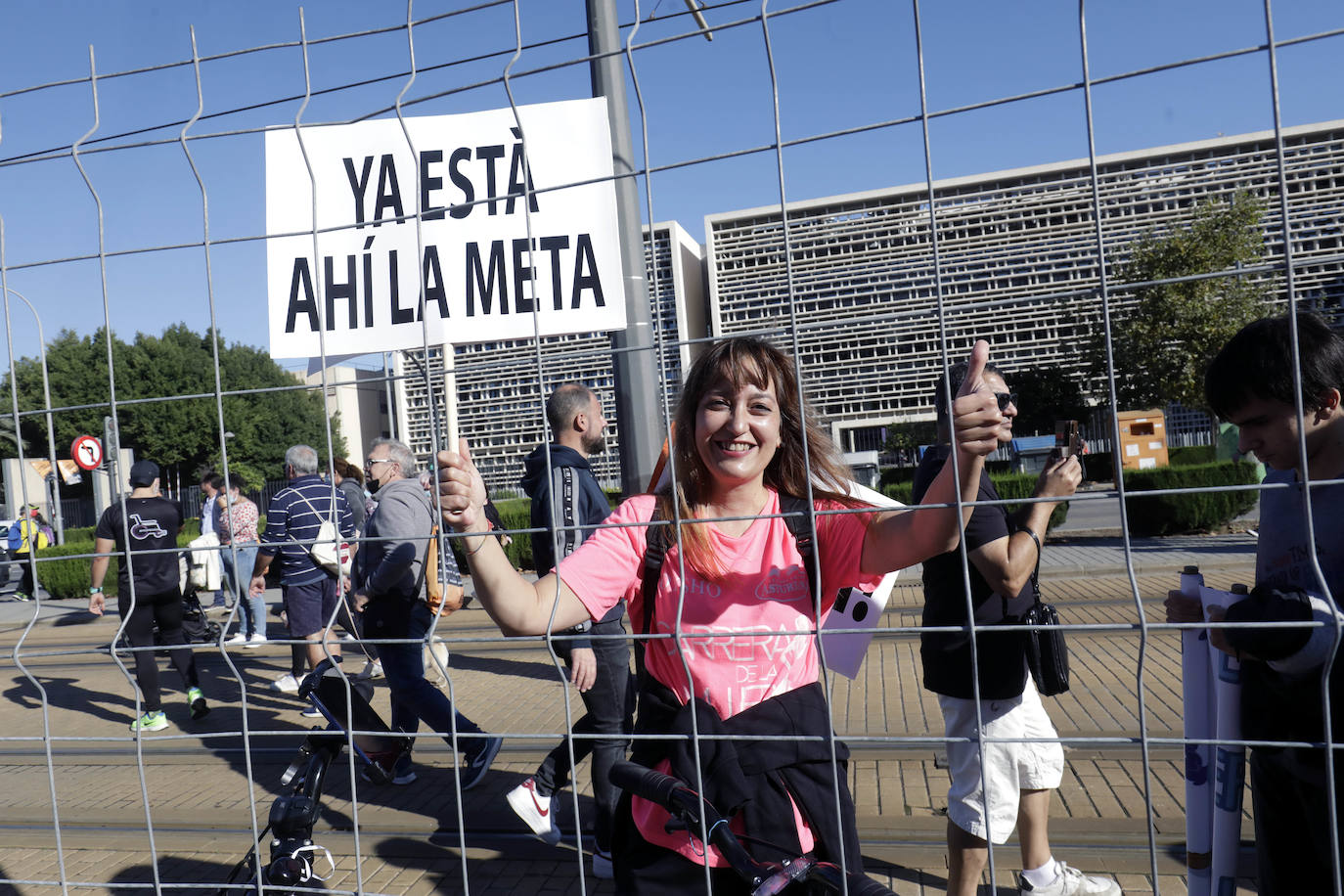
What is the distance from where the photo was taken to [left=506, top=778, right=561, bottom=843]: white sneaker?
3771 mm

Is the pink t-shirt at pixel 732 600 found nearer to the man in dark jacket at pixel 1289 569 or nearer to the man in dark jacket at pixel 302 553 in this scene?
the man in dark jacket at pixel 1289 569

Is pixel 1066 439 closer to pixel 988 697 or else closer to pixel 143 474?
pixel 988 697

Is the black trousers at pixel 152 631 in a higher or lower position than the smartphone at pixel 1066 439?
lower

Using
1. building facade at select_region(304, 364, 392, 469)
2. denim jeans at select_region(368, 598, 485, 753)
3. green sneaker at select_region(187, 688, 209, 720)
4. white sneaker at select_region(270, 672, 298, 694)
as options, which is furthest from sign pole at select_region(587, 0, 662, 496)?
white sneaker at select_region(270, 672, 298, 694)

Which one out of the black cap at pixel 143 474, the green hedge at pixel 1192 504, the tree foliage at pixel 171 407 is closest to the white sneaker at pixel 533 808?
the black cap at pixel 143 474

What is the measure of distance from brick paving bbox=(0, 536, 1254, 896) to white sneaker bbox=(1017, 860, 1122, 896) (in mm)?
→ 208

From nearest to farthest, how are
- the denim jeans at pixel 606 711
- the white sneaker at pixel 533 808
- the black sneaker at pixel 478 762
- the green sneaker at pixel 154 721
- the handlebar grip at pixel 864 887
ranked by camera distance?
the handlebar grip at pixel 864 887 → the denim jeans at pixel 606 711 → the white sneaker at pixel 533 808 → the black sneaker at pixel 478 762 → the green sneaker at pixel 154 721

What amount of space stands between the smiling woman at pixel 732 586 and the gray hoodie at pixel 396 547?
2961 mm

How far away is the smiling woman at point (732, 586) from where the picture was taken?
163 centimetres

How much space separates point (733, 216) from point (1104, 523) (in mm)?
15806

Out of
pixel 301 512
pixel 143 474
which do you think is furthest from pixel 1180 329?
pixel 143 474

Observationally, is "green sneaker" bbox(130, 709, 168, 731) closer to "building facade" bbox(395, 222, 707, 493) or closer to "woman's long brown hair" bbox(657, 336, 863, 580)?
"building facade" bbox(395, 222, 707, 493)

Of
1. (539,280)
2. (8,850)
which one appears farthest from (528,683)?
(539,280)

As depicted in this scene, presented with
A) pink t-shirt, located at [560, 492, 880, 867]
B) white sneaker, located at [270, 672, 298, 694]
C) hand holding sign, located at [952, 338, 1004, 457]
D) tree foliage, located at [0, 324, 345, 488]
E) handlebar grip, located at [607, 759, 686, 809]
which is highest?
tree foliage, located at [0, 324, 345, 488]
